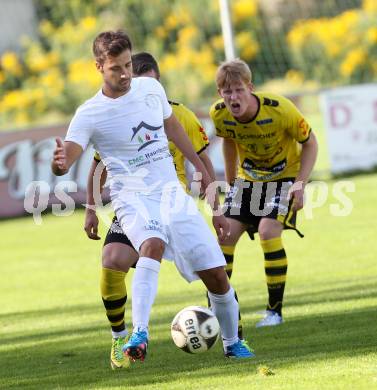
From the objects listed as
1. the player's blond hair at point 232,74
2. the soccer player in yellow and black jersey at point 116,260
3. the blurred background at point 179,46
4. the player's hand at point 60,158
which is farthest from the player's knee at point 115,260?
the blurred background at point 179,46

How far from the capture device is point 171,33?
25.2m

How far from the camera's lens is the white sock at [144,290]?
5996 mm

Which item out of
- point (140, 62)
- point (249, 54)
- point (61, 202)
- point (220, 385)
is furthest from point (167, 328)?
point (249, 54)

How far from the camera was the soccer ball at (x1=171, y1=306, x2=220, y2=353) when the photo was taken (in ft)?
20.7

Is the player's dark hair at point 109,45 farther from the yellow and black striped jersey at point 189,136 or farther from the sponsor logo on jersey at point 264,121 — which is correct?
the sponsor logo on jersey at point 264,121

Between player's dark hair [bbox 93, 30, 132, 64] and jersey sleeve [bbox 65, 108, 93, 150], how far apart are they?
341mm

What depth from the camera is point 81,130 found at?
6250 millimetres

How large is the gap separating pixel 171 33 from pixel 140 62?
59.3 feet

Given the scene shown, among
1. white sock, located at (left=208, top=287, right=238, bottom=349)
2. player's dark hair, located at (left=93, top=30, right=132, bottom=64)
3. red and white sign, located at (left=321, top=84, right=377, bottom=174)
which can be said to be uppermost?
player's dark hair, located at (left=93, top=30, right=132, bottom=64)

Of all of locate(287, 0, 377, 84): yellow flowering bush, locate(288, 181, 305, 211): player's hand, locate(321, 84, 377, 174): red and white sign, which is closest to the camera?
locate(288, 181, 305, 211): player's hand

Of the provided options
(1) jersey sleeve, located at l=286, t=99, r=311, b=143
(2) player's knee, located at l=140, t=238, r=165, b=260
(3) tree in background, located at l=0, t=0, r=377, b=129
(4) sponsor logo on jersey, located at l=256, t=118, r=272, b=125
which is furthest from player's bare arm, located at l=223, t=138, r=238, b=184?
(3) tree in background, located at l=0, t=0, r=377, b=129

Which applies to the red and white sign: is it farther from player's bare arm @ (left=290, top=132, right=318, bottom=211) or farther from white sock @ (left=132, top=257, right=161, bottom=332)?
white sock @ (left=132, top=257, right=161, bottom=332)

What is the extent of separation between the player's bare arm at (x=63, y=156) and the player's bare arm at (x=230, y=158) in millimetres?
2207

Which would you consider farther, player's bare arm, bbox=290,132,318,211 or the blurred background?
the blurred background
